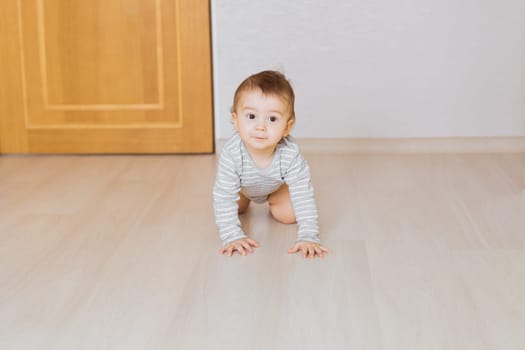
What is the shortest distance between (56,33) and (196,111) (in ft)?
1.88

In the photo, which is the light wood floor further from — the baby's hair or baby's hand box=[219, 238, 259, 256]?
the baby's hair

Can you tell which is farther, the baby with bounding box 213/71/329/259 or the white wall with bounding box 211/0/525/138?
the white wall with bounding box 211/0/525/138

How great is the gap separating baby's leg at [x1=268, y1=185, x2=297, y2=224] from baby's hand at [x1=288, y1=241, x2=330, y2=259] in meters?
0.20

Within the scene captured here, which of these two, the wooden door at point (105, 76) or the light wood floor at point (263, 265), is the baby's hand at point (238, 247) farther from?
the wooden door at point (105, 76)

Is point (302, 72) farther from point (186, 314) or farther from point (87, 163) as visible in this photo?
point (186, 314)

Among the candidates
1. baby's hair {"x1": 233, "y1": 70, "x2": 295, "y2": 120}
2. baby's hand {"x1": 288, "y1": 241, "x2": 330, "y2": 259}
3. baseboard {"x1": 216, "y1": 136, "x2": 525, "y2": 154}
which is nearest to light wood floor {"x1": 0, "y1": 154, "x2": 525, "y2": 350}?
baby's hand {"x1": 288, "y1": 241, "x2": 330, "y2": 259}

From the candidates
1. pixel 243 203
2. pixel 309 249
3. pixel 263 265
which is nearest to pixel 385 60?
pixel 243 203

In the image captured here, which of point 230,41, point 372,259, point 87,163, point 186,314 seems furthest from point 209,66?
point 186,314

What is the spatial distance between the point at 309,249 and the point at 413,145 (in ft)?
3.88

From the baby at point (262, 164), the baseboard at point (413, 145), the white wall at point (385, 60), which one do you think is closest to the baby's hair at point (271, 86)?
the baby at point (262, 164)

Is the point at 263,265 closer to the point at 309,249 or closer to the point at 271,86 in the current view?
the point at 309,249

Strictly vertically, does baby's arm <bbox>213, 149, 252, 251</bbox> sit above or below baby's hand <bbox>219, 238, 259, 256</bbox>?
above

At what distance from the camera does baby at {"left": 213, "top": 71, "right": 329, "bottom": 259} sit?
6.63ft

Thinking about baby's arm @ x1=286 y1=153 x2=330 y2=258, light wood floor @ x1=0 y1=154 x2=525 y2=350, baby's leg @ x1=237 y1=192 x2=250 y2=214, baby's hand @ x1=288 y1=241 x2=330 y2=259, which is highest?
baby's arm @ x1=286 y1=153 x2=330 y2=258
